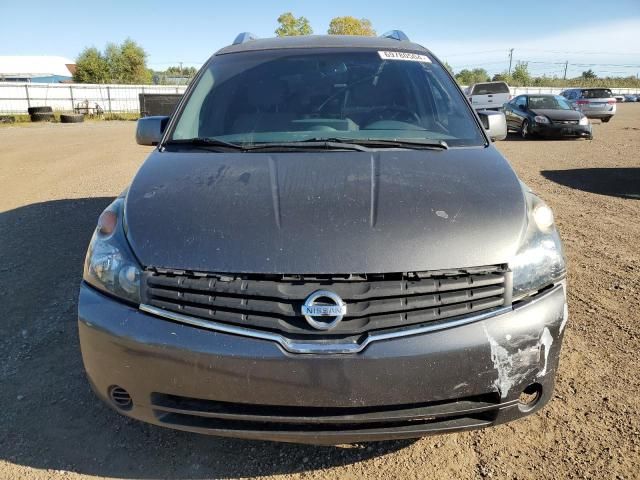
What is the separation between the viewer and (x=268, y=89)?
331 centimetres

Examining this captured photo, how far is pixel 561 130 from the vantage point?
15.8 meters

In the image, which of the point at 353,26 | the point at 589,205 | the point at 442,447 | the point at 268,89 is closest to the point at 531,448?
the point at 442,447

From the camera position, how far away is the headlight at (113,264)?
6.63ft

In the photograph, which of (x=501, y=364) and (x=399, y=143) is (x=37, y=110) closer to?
(x=399, y=143)

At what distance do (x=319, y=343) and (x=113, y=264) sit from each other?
0.90 meters

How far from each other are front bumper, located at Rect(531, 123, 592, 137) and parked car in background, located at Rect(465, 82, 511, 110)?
691 cm

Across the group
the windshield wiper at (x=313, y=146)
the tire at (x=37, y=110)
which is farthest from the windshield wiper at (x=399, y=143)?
the tire at (x=37, y=110)

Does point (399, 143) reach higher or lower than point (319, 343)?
higher

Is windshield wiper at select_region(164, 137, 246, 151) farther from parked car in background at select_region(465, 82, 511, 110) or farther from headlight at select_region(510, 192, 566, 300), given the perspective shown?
parked car in background at select_region(465, 82, 511, 110)

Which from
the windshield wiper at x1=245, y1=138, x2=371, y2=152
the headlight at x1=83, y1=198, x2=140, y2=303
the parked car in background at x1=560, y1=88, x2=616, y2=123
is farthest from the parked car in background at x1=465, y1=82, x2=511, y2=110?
the headlight at x1=83, y1=198, x2=140, y2=303

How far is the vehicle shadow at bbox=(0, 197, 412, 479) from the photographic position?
2318mm

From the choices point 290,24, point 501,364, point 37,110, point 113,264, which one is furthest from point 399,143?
point 290,24

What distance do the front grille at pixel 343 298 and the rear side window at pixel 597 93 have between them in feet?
90.0

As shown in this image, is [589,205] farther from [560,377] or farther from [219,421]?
[219,421]
